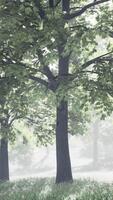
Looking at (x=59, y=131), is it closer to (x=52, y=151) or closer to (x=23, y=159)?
(x=23, y=159)

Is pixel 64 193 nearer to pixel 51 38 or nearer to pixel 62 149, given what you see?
pixel 51 38

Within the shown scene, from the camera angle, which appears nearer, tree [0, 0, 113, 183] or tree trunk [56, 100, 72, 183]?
tree [0, 0, 113, 183]

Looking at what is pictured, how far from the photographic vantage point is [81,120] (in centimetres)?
3034

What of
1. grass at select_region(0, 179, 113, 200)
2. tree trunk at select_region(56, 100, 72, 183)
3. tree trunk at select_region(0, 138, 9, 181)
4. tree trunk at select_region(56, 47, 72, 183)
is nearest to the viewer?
grass at select_region(0, 179, 113, 200)

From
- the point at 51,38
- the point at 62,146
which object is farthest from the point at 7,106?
the point at 51,38

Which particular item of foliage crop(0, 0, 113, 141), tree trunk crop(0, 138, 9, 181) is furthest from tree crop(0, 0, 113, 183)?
tree trunk crop(0, 138, 9, 181)

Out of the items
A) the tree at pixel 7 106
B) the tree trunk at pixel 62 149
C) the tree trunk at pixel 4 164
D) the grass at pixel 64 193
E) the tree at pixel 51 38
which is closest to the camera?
the grass at pixel 64 193

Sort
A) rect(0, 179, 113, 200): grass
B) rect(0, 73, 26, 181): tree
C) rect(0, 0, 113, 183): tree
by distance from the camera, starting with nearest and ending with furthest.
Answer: rect(0, 179, 113, 200): grass
rect(0, 0, 113, 183): tree
rect(0, 73, 26, 181): tree

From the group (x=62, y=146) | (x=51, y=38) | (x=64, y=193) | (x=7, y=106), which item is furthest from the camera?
(x=7, y=106)

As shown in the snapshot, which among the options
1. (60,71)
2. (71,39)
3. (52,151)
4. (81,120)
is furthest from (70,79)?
(52,151)

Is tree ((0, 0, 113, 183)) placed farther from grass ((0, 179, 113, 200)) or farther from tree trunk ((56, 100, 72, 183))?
tree trunk ((56, 100, 72, 183))

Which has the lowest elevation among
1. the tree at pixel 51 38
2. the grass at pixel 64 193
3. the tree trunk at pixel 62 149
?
the grass at pixel 64 193

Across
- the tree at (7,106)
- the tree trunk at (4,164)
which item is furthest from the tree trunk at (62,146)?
the tree trunk at (4,164)

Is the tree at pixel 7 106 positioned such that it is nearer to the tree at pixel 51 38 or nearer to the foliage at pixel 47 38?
the foliage at pixel 47 38
